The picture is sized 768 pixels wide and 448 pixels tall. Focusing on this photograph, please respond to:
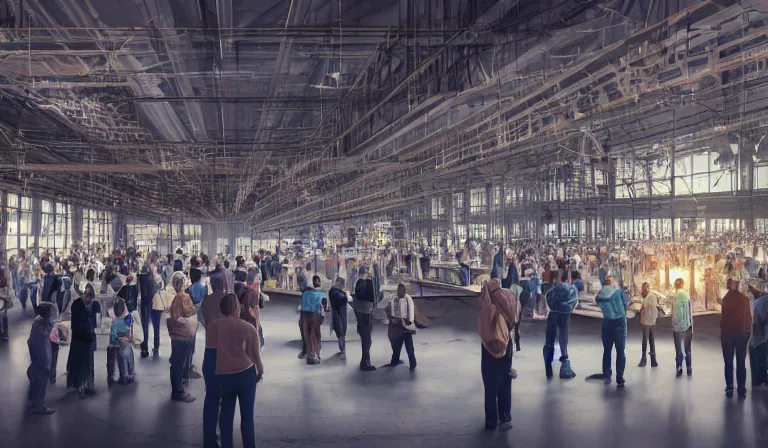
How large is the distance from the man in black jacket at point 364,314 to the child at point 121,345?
10.5 ft

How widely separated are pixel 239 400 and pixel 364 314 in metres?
4.43

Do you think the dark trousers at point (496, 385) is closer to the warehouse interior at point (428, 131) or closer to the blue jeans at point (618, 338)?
the warehouse interior at point (428, 131)

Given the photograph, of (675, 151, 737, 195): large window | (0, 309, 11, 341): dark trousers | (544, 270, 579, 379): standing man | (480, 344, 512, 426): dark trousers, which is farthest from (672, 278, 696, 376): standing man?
(675, 151, 737, 195): large window

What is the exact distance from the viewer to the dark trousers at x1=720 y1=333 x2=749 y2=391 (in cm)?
761

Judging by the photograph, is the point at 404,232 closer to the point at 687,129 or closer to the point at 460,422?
the point at 687,129

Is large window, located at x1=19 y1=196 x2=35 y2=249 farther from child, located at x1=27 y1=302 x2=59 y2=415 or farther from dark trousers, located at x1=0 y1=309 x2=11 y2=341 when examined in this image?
child, located at x1=27 y1=302 x2=59 y2=415

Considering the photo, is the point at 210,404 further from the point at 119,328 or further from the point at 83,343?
the point at 119,328

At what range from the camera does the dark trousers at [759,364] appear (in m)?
8.25

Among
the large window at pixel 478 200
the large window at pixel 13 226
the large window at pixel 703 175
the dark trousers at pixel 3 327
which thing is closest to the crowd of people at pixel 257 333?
the dark trousers at pixel 3 327

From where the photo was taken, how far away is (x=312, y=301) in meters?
A: 10.1

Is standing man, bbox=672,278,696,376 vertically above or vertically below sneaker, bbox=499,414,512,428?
above

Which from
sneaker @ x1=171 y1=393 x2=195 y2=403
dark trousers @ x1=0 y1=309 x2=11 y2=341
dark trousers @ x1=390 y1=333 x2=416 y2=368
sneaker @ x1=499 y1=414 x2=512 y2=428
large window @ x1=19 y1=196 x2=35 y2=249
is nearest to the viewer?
sneaker @ x1=499 y1=414 x2=512 y2=428

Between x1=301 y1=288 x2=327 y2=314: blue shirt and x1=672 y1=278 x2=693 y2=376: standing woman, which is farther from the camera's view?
x1=301 y1=288 x2=327 y2=314: blue shirt

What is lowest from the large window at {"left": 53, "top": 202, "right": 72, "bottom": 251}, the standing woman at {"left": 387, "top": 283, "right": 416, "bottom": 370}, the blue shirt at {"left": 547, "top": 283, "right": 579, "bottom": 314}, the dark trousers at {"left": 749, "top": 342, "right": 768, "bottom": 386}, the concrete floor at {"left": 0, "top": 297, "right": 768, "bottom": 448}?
the concrete floor at {"left": 0, "top": 297, "right": 768, "bottom": 448}
